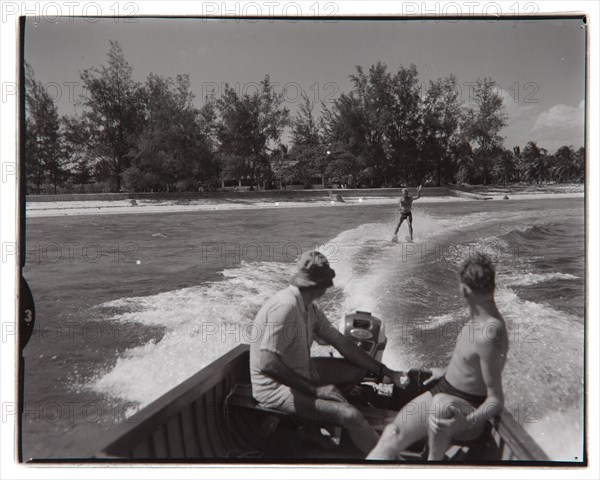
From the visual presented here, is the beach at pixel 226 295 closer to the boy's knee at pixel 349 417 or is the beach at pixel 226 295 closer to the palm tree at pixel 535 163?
the boy's knee at pixel 349 417

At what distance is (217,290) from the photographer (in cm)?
776

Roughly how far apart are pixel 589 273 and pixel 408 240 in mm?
8103

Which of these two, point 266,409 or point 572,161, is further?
point 572,161

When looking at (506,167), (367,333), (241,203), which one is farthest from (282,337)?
(506,167)

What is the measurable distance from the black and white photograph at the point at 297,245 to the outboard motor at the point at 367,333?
14 millimetres

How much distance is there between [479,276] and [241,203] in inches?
516

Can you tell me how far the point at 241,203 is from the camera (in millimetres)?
14594

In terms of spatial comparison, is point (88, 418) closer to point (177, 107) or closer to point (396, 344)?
point (396, 344)

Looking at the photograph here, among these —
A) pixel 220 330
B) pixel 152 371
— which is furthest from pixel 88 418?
pixel 220 330

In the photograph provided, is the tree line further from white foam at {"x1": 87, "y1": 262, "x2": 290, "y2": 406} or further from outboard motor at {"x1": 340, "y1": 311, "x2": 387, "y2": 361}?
outboard motor at {"x1": 340, "y1": 311, "x2": 387, "y2": 361}

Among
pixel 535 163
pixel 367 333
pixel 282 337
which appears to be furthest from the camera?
pixel 535 163

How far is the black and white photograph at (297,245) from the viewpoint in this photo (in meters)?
2.06

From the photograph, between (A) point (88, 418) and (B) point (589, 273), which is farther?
(A) point (88, 418)

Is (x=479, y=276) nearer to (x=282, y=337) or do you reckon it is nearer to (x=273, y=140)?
(x=282, y=337)
